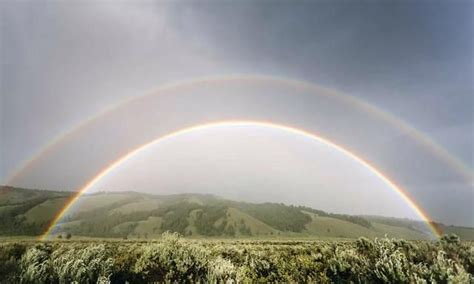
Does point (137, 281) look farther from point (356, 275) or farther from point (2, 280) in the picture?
point (356, 275)

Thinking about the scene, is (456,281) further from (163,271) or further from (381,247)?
(163,271)

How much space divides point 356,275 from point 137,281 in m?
10.9

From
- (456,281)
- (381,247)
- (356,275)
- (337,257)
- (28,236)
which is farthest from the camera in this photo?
(28,236)

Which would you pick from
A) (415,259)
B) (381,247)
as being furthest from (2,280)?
(415,259)

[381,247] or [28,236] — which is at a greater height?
[381,247]

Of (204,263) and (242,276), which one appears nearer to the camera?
(242,276)

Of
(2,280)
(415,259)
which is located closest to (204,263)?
(2,280)

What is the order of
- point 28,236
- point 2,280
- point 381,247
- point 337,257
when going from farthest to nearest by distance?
point 28,236 < point 337,257 < point 381,247 < point 2,280

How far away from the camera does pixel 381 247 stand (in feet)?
56.3

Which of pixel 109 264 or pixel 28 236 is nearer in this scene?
pixel 109 264

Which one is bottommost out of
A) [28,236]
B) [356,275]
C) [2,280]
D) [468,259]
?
[28,236]

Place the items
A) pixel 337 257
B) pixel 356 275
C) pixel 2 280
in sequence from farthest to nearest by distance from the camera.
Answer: pixel 337 257
pixel 356 275
pixel 2 280

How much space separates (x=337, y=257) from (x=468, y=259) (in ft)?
20.4

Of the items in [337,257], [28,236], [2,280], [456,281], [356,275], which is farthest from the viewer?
[28,236]
